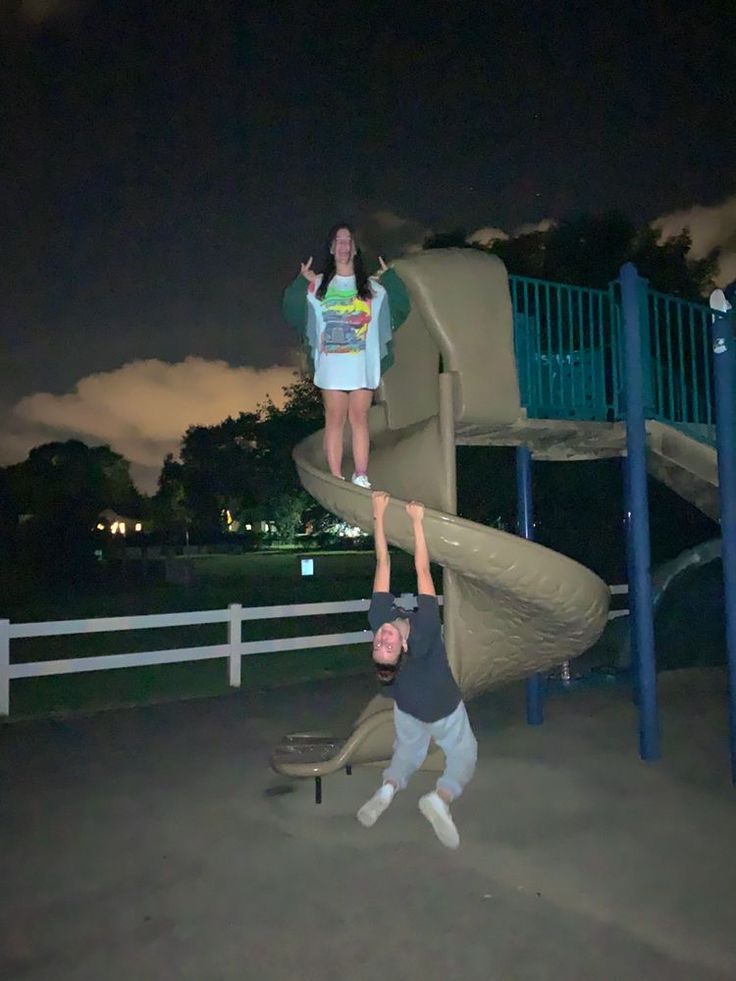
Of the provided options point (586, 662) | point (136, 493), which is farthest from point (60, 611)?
point (136, 493)

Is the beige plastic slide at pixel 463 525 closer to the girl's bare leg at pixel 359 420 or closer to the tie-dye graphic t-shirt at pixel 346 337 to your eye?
the girl's bare leg at pixel 359 420

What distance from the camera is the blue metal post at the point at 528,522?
24.4ft

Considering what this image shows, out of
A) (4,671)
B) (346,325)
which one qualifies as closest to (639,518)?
(346,325)

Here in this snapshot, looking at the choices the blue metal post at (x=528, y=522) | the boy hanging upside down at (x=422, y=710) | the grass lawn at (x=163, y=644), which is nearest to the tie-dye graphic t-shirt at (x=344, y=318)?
the boy hanging upside down at (x=422, y=710)

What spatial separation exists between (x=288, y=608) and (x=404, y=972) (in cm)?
766

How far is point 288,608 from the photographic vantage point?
10797 millimetres

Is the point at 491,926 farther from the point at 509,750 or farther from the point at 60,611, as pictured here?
the point at 60,611

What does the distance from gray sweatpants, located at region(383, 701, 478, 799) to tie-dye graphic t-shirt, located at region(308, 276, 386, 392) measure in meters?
2.19

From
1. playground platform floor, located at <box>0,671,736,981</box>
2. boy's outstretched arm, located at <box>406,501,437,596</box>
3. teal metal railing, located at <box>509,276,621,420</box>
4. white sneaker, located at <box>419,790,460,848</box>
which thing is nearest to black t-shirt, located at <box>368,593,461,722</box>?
boy's outstretched arm, located at <box>406,501,437,596</box>

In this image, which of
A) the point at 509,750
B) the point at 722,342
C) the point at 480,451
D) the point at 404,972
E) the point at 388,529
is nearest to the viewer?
the point at 404,972

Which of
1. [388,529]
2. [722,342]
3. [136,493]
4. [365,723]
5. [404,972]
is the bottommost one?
[404,972]

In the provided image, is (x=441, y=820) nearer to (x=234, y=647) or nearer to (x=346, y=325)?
(x=346, y=325)

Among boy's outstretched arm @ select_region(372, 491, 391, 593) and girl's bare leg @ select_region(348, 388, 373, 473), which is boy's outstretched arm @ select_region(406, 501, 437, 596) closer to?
boy's outstretched arm @ select_region(372, 491, 391, 593)

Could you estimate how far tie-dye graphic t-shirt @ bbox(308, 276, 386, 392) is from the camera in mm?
5391
